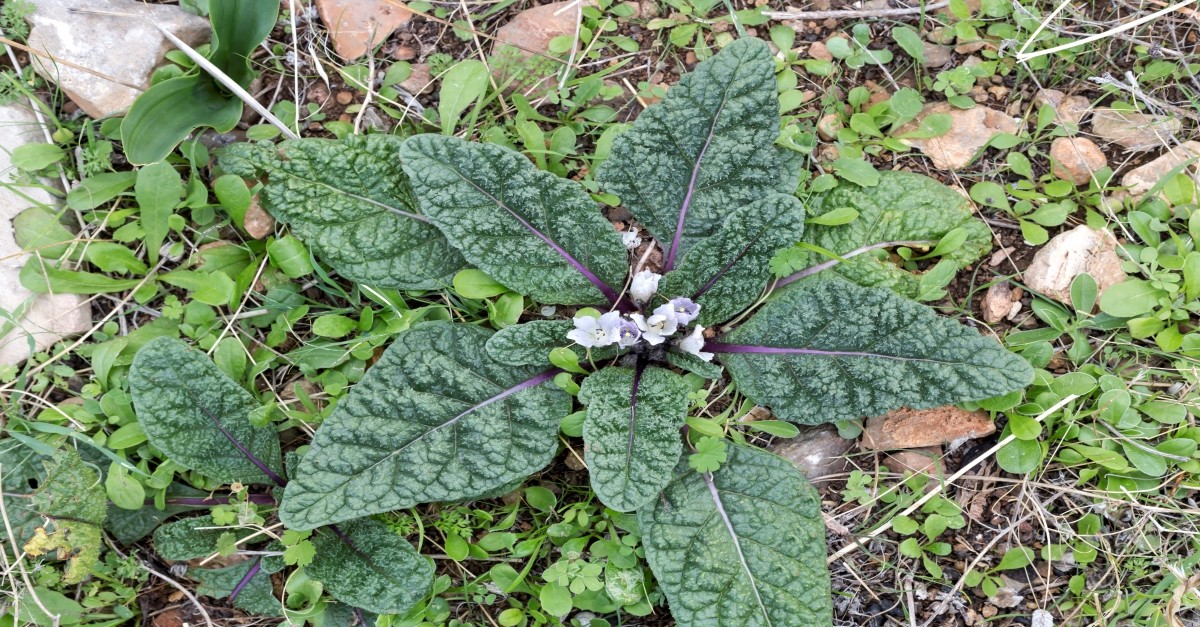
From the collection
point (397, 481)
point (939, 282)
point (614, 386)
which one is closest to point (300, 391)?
point (397, 481)

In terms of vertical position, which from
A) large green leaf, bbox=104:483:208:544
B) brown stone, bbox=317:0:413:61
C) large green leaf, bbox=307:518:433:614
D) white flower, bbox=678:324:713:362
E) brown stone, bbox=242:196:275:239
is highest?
brown stone, bbox=317:0:413:61

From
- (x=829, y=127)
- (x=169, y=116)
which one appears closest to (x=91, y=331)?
(x=169, y=116)

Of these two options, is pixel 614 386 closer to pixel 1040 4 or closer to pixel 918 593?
pixel 918 593

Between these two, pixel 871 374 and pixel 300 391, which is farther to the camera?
pixel 300 391

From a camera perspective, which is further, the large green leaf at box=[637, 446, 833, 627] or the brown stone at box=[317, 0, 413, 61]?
the brown stone at box=[317, 0, 413, 61]

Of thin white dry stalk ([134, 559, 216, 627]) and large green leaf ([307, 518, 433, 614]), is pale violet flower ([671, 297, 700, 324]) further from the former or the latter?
thin white dry stalk ([134, 559, 216, 627])

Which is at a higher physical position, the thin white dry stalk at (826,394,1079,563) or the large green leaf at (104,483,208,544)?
the large green leaf at (104,483,208,544)

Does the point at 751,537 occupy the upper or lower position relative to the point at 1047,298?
lower

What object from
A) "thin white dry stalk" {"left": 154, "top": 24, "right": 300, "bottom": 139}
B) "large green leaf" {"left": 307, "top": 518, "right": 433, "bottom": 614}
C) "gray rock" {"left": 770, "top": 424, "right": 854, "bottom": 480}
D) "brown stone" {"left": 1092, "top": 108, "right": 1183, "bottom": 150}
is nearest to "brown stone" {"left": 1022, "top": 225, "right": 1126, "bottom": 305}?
"brown stone" {"left": 1092, "top": 108, "right": 1183, "bottom": 150}
